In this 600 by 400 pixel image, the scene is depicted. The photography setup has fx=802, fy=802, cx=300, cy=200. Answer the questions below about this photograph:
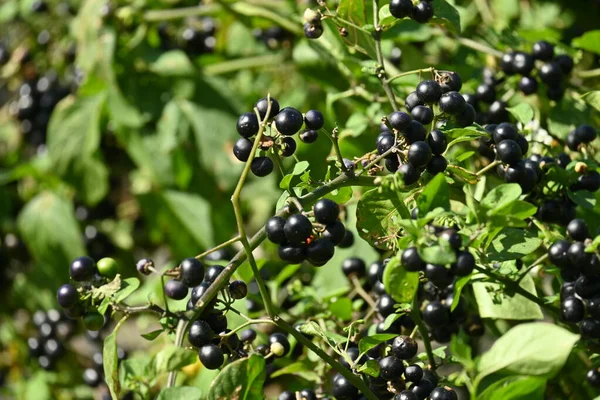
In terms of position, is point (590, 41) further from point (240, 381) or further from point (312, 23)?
point (240, 381)

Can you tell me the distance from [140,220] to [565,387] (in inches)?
87.2

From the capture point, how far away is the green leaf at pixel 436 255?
926 mm

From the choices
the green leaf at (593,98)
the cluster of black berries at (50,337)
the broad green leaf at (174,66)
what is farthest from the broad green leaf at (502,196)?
the cluster of black berries at (50,337)

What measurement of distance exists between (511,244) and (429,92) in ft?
0.82

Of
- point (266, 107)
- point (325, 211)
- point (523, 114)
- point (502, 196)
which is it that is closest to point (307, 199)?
point (325, 211)

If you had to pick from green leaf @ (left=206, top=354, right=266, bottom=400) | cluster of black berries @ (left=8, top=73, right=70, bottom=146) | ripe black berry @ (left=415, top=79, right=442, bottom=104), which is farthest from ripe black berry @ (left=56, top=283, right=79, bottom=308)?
cluster of black berries @ (left=8, top=73, right=70, bottom=146)

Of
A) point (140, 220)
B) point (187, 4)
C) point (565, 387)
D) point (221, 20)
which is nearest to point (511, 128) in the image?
point (565, 387)

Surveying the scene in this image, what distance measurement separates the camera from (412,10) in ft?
4.34

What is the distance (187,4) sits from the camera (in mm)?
3057

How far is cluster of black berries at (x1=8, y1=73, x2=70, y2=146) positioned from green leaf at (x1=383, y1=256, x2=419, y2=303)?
97.1 inches

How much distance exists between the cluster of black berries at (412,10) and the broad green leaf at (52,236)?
1824 millimetres

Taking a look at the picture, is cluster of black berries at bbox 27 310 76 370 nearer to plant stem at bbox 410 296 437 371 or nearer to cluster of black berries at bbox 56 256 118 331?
cluster of black berries at bbox 56 256 118 331

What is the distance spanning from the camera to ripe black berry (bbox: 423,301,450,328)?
130 cm

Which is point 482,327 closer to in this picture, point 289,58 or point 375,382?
point 375,382
